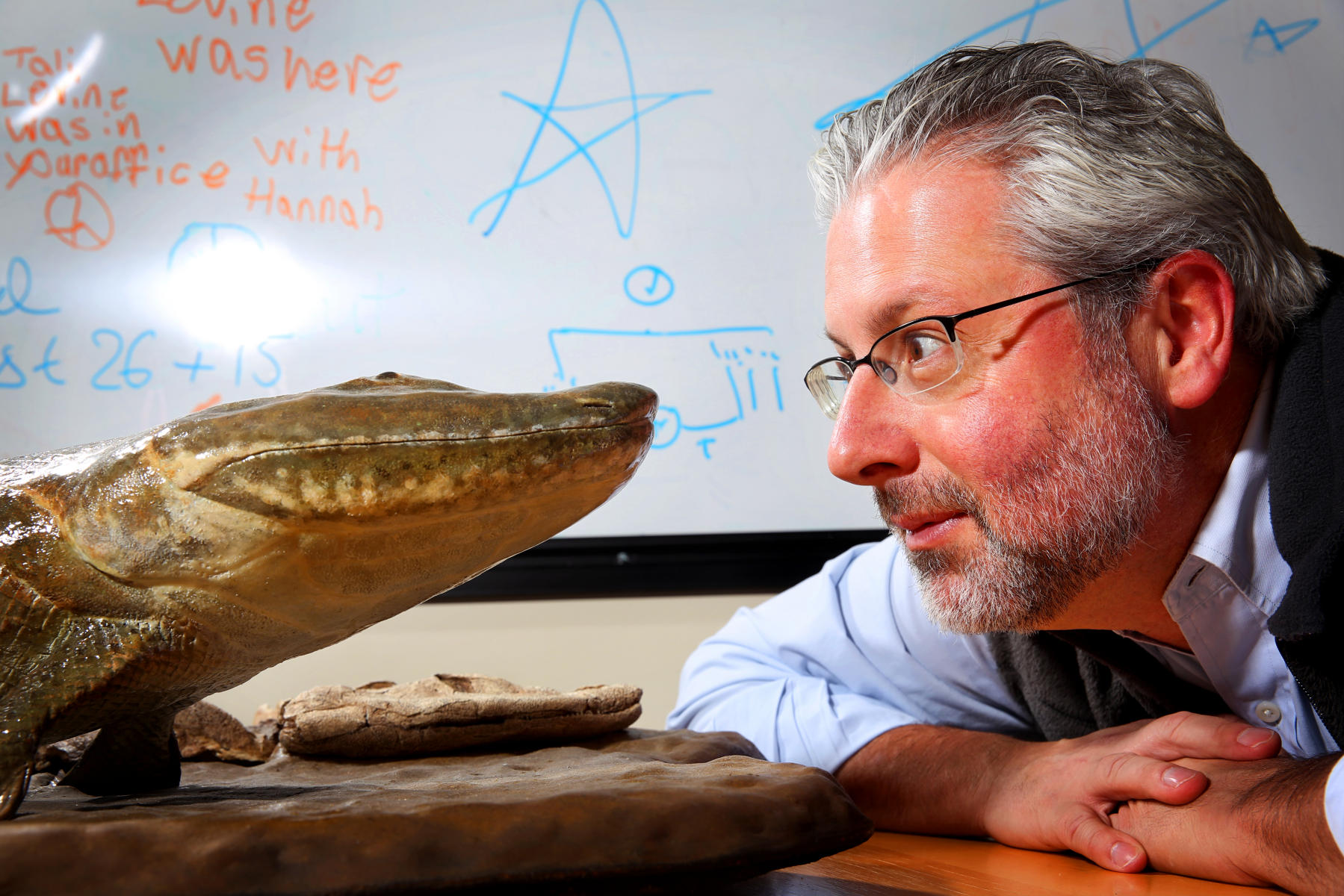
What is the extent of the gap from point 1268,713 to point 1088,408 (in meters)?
0.34

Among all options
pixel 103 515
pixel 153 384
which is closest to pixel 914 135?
pixel 103 515

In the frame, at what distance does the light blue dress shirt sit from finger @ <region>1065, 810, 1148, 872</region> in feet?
0.76

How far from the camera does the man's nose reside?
80 centimetres

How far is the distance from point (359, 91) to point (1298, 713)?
1.66 meters

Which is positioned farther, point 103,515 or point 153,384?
point 153,384

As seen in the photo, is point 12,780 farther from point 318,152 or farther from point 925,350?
point 318,152

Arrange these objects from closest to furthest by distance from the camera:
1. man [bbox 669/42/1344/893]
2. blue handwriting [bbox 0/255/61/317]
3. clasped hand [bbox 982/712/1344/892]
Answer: clasped hand [bbox 982/712/1344/892] → man [bbox 669/42/1344/893] → blue handwriting [bbox 0/255/61/317]

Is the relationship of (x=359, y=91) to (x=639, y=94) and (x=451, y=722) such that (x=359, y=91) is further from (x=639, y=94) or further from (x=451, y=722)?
(x=451, y=722)

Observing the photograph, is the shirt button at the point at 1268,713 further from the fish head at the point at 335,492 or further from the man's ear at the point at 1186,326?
the fish head at the point at 335,492

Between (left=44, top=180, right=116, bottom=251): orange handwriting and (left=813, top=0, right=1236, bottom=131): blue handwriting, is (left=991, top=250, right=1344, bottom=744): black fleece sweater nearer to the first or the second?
(left=813, top=0, right=1236, bottom=131): blue handwriting

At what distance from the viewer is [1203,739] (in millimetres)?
733

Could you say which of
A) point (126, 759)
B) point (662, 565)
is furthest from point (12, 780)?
point (662, 565)

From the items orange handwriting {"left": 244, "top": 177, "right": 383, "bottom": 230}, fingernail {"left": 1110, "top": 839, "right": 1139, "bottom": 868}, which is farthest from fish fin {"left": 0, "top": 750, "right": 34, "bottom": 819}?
orange handwriting {"left": 244, "top": 177, "right": 383, "bottom": 230}

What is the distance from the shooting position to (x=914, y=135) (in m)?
0.87
